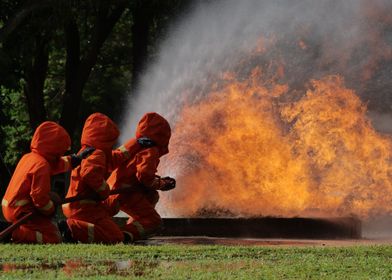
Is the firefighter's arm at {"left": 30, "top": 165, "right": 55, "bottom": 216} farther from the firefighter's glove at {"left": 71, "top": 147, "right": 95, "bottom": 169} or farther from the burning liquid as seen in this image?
the burning liquid

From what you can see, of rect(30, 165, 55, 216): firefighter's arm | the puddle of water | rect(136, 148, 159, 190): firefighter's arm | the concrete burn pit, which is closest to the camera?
the puddle of water

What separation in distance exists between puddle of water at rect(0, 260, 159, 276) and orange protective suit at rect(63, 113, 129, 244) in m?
2.31

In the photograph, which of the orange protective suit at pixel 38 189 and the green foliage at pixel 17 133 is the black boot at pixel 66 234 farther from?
the green foliage at pixel 17 133

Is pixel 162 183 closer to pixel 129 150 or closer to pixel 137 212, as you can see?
pixel 137 212

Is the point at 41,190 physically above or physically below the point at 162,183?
below

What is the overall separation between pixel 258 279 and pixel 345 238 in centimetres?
585

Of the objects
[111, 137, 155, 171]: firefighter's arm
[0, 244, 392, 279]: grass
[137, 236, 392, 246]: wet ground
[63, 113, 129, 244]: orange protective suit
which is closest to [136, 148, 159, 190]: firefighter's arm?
[111, 137, 155, 171]: firefighter's arm

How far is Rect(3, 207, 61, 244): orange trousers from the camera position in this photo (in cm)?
1129

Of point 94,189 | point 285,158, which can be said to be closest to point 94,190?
point 94,189

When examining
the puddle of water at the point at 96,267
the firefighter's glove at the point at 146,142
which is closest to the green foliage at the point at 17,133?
the firefighter's glove at the point at 146,142

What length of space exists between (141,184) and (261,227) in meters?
2.15

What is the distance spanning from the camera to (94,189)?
1156cm

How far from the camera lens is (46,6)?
1961 centimetres

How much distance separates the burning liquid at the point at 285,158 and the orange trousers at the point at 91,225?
3.32 m
